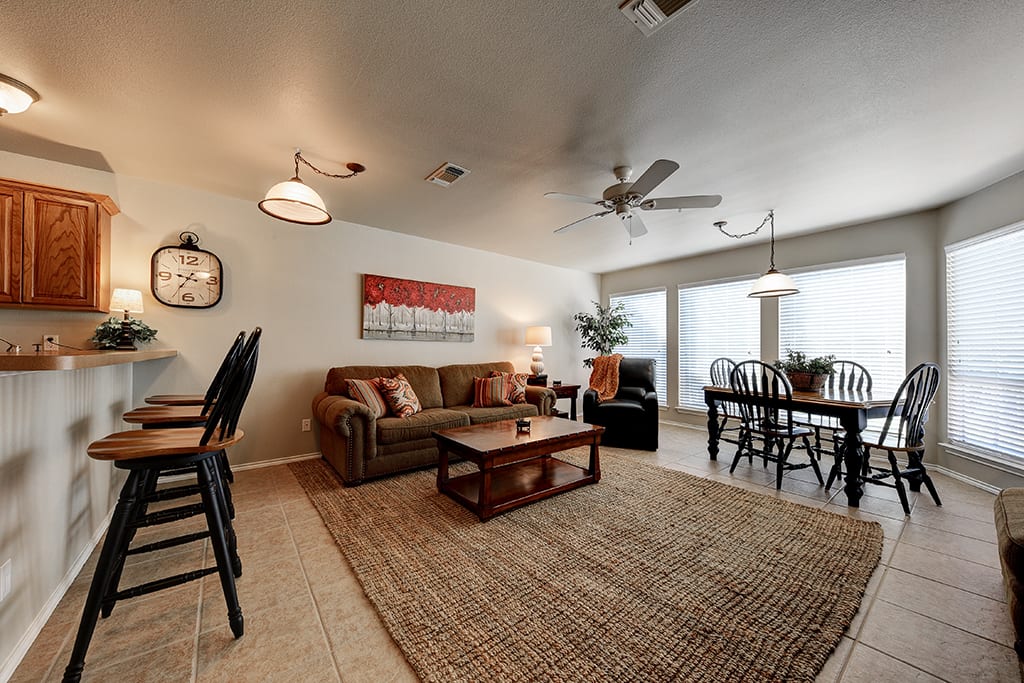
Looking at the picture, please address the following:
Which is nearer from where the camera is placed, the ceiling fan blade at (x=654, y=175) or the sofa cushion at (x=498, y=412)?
the ceiling fan blade at (x=654, y=175)

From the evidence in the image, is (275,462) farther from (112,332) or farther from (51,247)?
(51,247)

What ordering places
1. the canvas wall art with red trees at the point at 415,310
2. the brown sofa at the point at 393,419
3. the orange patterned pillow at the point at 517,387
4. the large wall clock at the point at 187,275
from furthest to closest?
the orange patterned pillow at the point at 517,387 < the canvas wall art with red trees at the point at 415,310 < the large wall clock at the point at 187,275 < the brown sofa at the point at 393,419

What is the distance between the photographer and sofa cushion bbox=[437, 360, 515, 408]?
4.38 meters

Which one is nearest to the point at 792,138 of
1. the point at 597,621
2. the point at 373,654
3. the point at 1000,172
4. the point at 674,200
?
the point at 674,200

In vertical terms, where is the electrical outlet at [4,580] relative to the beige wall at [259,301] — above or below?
below

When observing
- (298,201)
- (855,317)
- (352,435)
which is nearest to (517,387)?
(352,435)

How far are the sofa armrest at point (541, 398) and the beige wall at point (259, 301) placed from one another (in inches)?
39.1

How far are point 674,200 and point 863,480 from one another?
250cm

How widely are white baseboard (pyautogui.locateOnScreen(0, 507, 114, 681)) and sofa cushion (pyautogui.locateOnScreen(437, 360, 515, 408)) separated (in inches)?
110

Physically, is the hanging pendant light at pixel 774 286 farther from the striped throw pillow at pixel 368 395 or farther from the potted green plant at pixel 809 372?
the striped throw pillow at pixel 368 395

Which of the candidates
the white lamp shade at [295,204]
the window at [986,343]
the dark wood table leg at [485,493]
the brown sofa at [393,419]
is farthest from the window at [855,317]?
the white lamp shade at [295,204]

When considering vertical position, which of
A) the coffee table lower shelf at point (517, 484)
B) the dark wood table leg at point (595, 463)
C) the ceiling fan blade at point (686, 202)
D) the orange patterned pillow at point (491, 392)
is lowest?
the coffee table lower shelf at point (517, 484)

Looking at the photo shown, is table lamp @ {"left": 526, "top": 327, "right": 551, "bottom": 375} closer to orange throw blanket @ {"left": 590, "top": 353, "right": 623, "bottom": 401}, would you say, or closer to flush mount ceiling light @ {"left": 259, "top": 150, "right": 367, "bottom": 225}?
orange throw blanket @ {"left": 590, "top": 353, "right": 623, "bottom": 401}

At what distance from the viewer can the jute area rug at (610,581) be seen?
4.54ft
